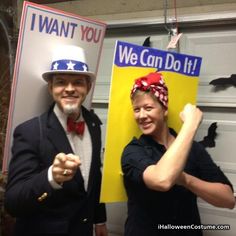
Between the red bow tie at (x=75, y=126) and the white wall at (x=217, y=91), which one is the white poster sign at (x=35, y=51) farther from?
the white wall at (x=217, y=91)

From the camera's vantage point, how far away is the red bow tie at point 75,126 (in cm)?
139

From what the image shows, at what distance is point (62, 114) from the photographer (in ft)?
4.55

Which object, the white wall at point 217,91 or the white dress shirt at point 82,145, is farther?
the white wall at point 217,91

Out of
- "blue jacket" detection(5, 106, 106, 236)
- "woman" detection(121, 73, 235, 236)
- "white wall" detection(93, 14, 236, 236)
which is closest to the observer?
"blue jacket" detection(5, 106, 106, 236)

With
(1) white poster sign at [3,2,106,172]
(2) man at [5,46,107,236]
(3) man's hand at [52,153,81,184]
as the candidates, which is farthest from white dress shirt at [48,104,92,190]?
(3) man's hand at [52,153,81,184]

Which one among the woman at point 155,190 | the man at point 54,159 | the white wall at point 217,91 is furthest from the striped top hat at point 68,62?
the white wall at point 217,91

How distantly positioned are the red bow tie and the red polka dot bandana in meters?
0.27

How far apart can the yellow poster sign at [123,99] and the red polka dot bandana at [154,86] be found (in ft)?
0.20

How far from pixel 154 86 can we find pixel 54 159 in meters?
0.51

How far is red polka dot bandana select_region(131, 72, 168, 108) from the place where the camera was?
1354 mm

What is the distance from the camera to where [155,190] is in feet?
4.29

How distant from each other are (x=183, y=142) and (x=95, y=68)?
2.26ft

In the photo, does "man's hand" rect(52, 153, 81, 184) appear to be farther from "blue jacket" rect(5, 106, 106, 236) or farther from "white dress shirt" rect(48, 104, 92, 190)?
"white dress shirt" rect(48, 104, 92, 190)

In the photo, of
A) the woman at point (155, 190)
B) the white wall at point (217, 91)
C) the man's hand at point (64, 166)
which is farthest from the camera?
the white wall at point (217, 91)
